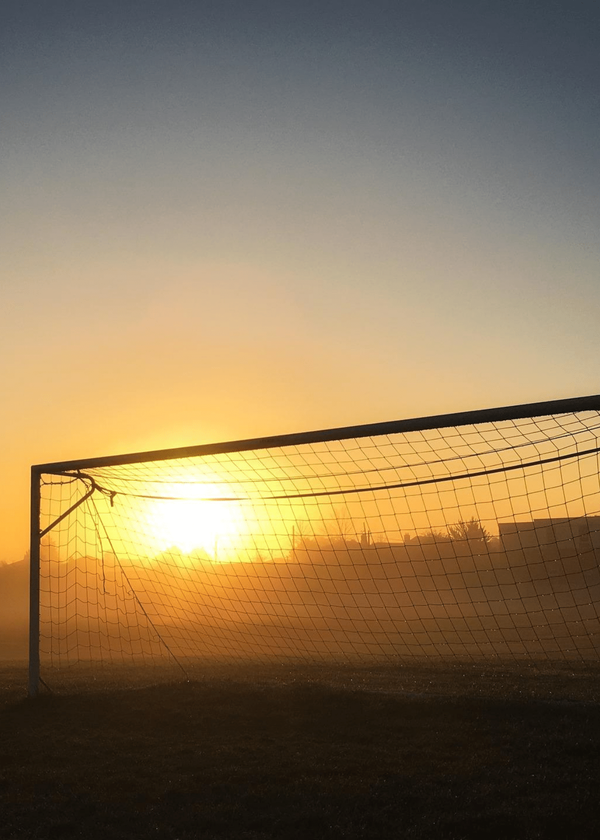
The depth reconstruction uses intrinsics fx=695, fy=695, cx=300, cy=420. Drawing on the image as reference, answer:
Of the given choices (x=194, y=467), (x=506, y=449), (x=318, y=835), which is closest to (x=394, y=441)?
(x=506, y=449)

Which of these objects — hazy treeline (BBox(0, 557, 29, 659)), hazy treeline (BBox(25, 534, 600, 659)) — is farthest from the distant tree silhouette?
hazy treeline (BBox(0, 557, 29, 659))

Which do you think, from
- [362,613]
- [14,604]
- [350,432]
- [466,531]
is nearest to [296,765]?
[350,432]

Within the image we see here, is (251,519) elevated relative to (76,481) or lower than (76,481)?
lower

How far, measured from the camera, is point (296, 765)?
18.5 ft

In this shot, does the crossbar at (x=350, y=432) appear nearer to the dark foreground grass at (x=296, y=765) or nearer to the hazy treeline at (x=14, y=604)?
the dark foreground grass at (x=296, y=765)

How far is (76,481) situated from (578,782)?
24.0 feet

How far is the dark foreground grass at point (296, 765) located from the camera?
4.59 m

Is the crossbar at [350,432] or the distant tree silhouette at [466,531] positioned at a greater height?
the crossbar at [350,432]

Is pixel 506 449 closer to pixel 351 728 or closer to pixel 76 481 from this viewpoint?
pixel 351 728

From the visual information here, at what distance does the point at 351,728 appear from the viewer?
Result: 6.59 metres

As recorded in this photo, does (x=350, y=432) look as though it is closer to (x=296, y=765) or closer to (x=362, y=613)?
(x=296, y=765)

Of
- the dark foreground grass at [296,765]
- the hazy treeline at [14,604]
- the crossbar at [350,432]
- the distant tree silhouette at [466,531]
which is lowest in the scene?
the hazy treeline at [14,604]

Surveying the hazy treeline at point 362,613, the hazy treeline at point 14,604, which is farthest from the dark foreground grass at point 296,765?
the hazy treeline at point 14,604

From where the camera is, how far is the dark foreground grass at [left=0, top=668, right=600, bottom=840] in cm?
459
